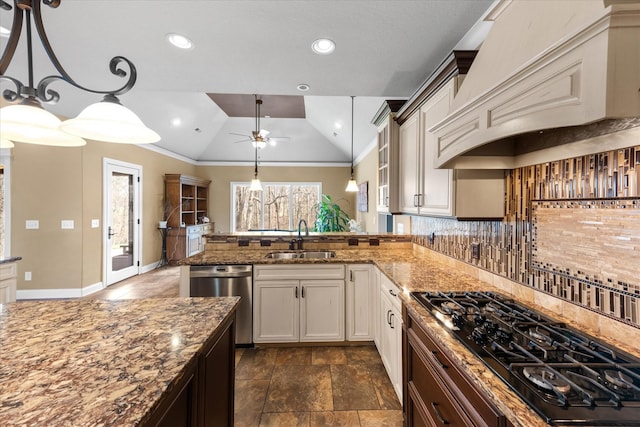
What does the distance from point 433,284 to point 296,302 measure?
54.0 inches

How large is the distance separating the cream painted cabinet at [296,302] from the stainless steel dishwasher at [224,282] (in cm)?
7

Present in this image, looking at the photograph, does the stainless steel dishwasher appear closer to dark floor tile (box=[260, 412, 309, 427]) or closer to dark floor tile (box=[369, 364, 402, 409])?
dark floor tile (box=[260, 412, 309, 427])

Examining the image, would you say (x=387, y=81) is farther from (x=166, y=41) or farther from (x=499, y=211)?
(x=166, y=41)

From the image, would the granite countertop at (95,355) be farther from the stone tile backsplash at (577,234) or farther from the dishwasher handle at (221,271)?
the stone tile backsplash at (577,234)

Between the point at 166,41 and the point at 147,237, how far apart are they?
5116 millimetres

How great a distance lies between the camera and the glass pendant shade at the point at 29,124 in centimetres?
107

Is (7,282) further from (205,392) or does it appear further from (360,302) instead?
(360,302)

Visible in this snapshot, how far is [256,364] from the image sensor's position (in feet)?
8.30

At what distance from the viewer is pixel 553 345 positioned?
1.03 meters

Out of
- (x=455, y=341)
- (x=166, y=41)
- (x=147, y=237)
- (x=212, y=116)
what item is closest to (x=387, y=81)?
(x=166, y=41)

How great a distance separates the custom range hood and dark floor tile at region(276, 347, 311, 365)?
2.11m

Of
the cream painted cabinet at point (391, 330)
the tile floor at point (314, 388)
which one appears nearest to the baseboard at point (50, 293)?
the tile floor at point (314, 388)

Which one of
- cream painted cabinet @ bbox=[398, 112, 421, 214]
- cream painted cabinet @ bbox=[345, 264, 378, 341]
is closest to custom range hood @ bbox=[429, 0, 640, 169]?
cream painted cabinet @ bbox=[398, 112, 421, 214]

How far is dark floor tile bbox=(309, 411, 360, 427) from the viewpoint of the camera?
186cm
